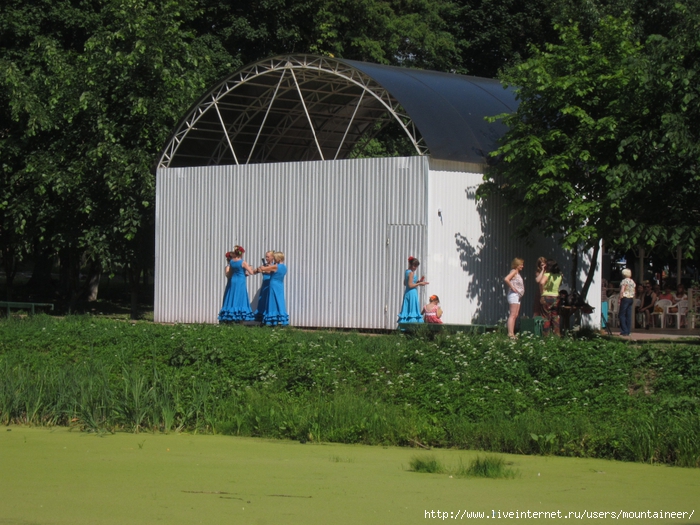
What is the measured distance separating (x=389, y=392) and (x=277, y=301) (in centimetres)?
828

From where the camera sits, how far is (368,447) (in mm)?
9969

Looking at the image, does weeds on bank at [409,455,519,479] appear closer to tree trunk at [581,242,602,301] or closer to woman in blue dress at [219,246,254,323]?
tree trunk at [581,242,602,301]

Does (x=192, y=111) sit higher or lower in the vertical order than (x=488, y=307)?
higher

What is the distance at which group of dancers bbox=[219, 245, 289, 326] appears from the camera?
19.6 meters

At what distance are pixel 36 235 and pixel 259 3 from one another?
37.3 feet

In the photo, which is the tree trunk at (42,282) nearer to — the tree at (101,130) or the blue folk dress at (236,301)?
the tree at (101,130)

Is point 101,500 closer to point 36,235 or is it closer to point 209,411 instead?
point 209,411

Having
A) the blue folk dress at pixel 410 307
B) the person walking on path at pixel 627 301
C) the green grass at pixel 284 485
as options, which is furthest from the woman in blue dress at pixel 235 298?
the green grass at pixel 284 485

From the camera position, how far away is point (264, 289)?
20.2m

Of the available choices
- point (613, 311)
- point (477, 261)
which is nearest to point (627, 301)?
point (477, 261)

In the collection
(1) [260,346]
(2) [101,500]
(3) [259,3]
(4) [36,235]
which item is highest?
(3) [259,3]

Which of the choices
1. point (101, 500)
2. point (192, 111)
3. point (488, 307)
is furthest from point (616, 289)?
point (101, 500)

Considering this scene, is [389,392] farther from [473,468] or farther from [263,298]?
[263,298]

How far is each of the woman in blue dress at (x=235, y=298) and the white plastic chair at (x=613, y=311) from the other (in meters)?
9.29
